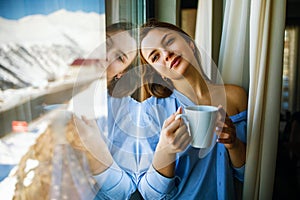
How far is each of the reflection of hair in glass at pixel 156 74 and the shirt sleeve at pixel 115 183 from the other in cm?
16

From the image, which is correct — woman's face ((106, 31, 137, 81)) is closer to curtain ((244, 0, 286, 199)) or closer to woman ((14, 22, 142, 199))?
woman ((14, 22, 142, 199))

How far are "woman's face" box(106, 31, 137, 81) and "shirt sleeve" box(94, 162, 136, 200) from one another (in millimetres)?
184

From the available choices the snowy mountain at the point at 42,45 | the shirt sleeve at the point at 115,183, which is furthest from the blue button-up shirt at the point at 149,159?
the snowy mountain at the point at 42,45

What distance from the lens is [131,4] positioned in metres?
0.54

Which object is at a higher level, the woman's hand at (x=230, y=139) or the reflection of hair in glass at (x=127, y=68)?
the reflection of hair in glass at (x=127, y=68)

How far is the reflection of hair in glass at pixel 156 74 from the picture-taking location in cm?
53

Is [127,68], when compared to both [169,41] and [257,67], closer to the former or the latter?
[169,41]

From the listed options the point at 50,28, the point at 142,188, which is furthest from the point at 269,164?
the point at 50,28

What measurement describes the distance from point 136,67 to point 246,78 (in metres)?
0.21

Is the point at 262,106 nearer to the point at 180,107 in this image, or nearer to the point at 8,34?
the point at 180,107

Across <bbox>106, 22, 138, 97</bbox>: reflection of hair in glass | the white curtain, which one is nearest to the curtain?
the white curtain

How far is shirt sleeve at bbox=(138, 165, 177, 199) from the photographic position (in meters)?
0.55

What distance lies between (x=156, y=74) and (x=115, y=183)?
0.22 metres

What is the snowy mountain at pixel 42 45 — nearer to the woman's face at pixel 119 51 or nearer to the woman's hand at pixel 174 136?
the woman's face at pixel 119 51
